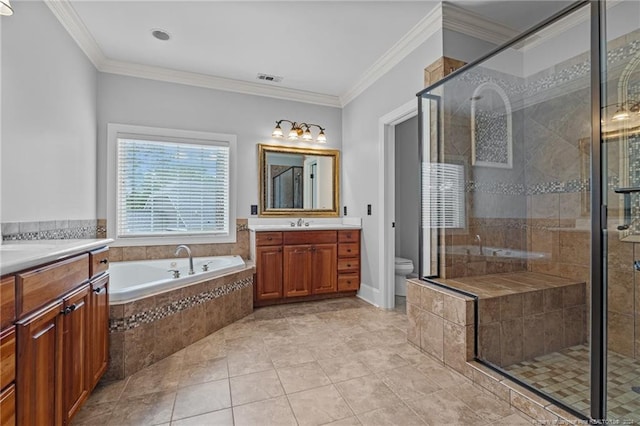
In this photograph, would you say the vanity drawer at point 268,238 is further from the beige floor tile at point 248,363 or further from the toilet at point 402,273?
the toilet at point 402,273

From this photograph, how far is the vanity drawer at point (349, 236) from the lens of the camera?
3.69 meters

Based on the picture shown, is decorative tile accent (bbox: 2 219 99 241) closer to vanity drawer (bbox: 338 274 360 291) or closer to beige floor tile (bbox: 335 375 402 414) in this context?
beige floor tile (bbox: 335 375 402 414)

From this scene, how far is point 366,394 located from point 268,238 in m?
1.99

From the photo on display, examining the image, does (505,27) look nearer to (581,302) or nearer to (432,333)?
(581,302)

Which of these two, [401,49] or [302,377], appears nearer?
[302,377]

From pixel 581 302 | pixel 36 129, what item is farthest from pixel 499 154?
pixel 36 129

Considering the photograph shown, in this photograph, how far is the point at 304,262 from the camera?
139 inches

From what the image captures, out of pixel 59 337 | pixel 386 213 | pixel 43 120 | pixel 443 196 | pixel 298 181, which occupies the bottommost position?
pixel 59 337

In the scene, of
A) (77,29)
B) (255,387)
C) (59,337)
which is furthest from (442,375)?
(77,29)

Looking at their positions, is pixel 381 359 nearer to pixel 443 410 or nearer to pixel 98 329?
pixel 443 410

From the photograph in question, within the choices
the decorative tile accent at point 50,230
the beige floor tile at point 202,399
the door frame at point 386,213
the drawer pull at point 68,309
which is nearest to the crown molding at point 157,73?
the door frame at point 386,213

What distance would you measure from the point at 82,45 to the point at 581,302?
4.45 meters

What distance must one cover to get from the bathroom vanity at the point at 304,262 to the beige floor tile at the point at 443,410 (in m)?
1.97

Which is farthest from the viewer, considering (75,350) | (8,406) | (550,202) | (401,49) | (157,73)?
(157,73)
